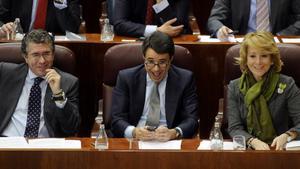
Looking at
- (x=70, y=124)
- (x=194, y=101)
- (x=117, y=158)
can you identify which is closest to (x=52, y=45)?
(x=70, y=124)

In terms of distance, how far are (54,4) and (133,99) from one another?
0.95 metres

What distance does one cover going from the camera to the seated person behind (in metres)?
2.67

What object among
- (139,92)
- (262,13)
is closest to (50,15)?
(139,92)

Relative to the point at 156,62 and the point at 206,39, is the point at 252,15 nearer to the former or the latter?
the point at 206,39

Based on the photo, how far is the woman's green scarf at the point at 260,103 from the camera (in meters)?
2.70

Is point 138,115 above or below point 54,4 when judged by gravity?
below

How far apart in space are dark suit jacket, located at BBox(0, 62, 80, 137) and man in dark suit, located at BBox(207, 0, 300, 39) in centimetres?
105

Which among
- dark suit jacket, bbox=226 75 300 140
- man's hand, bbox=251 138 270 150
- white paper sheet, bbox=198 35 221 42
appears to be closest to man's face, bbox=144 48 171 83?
dark suit jacket, bbox=226 75 300 140

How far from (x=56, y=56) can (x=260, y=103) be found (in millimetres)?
859

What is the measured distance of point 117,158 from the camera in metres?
2.20

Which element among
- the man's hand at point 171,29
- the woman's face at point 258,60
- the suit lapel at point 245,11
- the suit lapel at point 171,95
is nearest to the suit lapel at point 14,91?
the suit lapel at point 171,95

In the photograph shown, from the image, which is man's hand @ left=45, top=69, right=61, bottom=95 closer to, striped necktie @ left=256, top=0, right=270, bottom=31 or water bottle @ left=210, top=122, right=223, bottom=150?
water bottle @ left=210, top=122, right=223, bottom=150

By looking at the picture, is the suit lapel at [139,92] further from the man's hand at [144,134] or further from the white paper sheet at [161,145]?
the white paper sheet at [161,145]

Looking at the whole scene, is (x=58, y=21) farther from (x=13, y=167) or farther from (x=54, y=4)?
(x=13, y=167)
